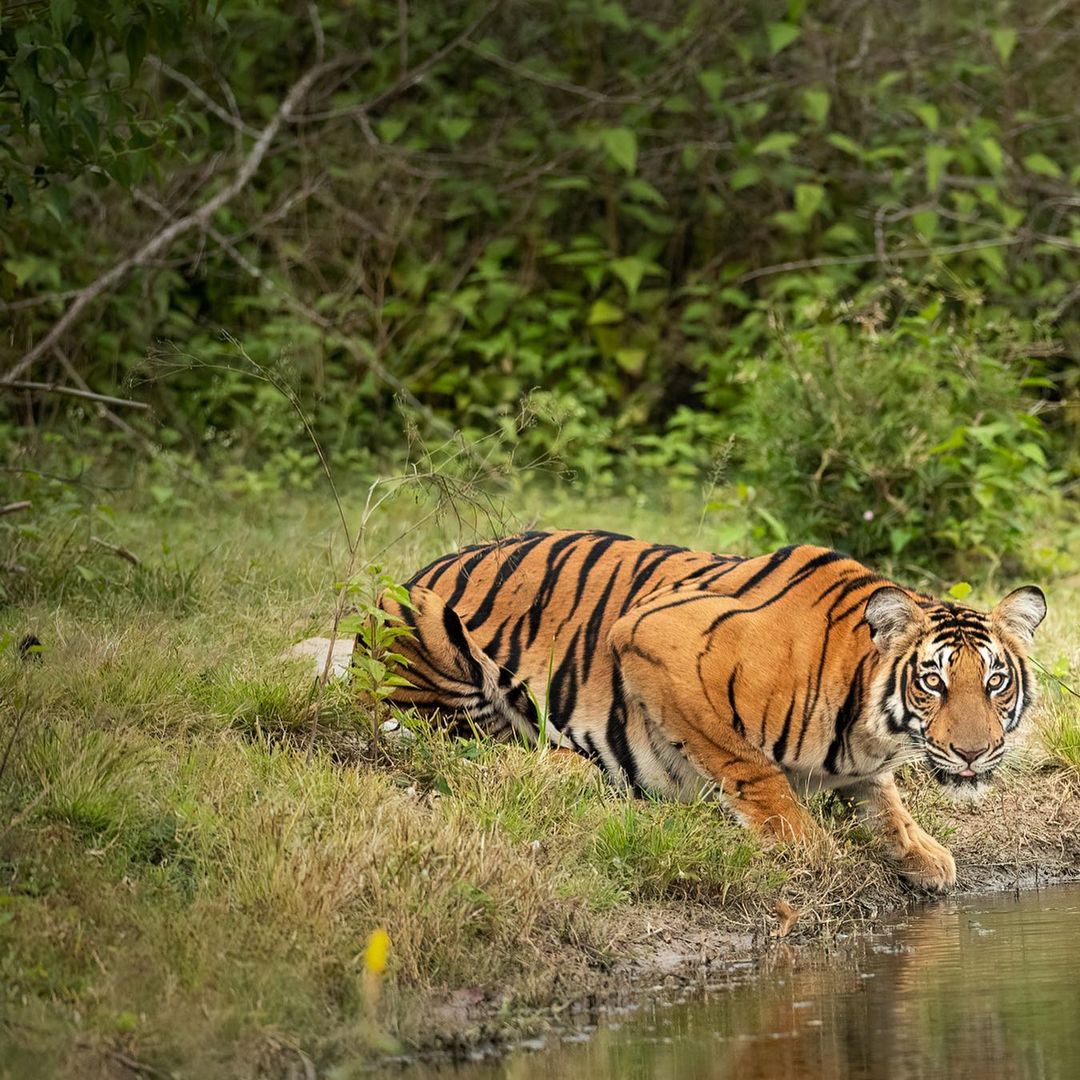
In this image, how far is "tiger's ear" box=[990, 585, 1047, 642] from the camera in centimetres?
531

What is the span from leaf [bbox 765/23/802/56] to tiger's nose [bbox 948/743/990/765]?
7.42m

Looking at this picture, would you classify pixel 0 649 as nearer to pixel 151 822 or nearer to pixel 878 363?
pixel 151 822

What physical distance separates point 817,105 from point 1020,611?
6.88 metres

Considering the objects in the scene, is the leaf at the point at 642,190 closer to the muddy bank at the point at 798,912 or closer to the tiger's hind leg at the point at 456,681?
the tiger's hind leg at the point at 456,681

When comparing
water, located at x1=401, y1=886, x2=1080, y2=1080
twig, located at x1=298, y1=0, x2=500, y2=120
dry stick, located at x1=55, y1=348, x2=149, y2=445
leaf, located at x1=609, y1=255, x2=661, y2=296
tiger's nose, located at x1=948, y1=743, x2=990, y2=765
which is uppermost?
twig, located at x1=298, y1=0, x2=500, y2=120

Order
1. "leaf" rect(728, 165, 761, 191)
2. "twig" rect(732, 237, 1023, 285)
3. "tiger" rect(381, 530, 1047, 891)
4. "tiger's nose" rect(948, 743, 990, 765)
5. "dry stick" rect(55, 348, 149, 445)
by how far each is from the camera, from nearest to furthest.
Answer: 1. "tiger's nose" rect(948, 743, 990, 765)
2. "tiger" rect(381, 530, 1047, 891)
3. "dry stick" rect(55, 348, 149, 445)
4. "twig" rect(732, 237, 1023, 285)
5. "leaf" rect(728, 165, 761, 191)

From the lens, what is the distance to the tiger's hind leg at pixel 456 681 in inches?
232

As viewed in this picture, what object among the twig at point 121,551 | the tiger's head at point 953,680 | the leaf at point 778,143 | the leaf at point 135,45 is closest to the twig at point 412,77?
the leaf at point 778,143

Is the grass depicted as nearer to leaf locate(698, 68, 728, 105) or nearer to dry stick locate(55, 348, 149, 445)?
dry stick locate(55, 348, 149, 445)

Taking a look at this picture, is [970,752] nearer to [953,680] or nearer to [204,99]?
[953,680]

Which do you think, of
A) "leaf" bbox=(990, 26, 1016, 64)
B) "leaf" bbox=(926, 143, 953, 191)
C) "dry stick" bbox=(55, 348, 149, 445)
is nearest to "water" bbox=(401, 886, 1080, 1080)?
"dry stick" bbox=(55, 348, 149, 445)

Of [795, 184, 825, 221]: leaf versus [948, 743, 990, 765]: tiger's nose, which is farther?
[795, 184, 825, 221]: leaf

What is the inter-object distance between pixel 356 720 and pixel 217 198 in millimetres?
5611

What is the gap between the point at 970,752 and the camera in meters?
5.09
